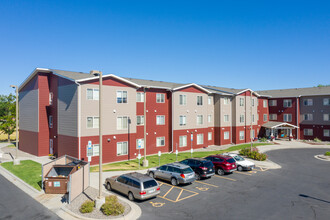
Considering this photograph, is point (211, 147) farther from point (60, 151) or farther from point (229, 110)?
point (60, 151)

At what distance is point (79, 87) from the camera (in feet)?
83.7

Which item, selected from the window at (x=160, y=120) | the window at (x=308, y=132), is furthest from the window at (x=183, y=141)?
the window at (x=308, y=132)

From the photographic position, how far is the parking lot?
44.3ft

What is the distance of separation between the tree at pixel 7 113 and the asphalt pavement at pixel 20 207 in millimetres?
36454

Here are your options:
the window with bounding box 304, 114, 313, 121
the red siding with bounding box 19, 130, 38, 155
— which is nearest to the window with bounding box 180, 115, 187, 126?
the red siding with bounding box 19, 130, 38, 155

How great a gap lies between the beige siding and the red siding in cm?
1155

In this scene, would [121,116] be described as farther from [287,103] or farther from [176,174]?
[287,103]

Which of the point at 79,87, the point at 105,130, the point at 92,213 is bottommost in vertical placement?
the point at 92,213

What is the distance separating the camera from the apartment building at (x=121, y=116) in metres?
26.4

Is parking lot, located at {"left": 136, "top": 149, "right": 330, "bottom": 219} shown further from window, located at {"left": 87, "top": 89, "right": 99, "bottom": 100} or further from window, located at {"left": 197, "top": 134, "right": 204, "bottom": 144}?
window, located at {"left": 197, "top": 134, "right": 204, "bottom": 144}

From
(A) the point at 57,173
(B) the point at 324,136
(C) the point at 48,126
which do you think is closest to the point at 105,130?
(A) the point at 57,173

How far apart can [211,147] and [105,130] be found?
20252 mm

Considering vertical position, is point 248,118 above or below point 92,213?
above

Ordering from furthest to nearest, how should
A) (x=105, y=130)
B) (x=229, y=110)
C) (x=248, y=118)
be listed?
(x=248, y=118)
(x=229, y=110)
(x=105, y=130)
